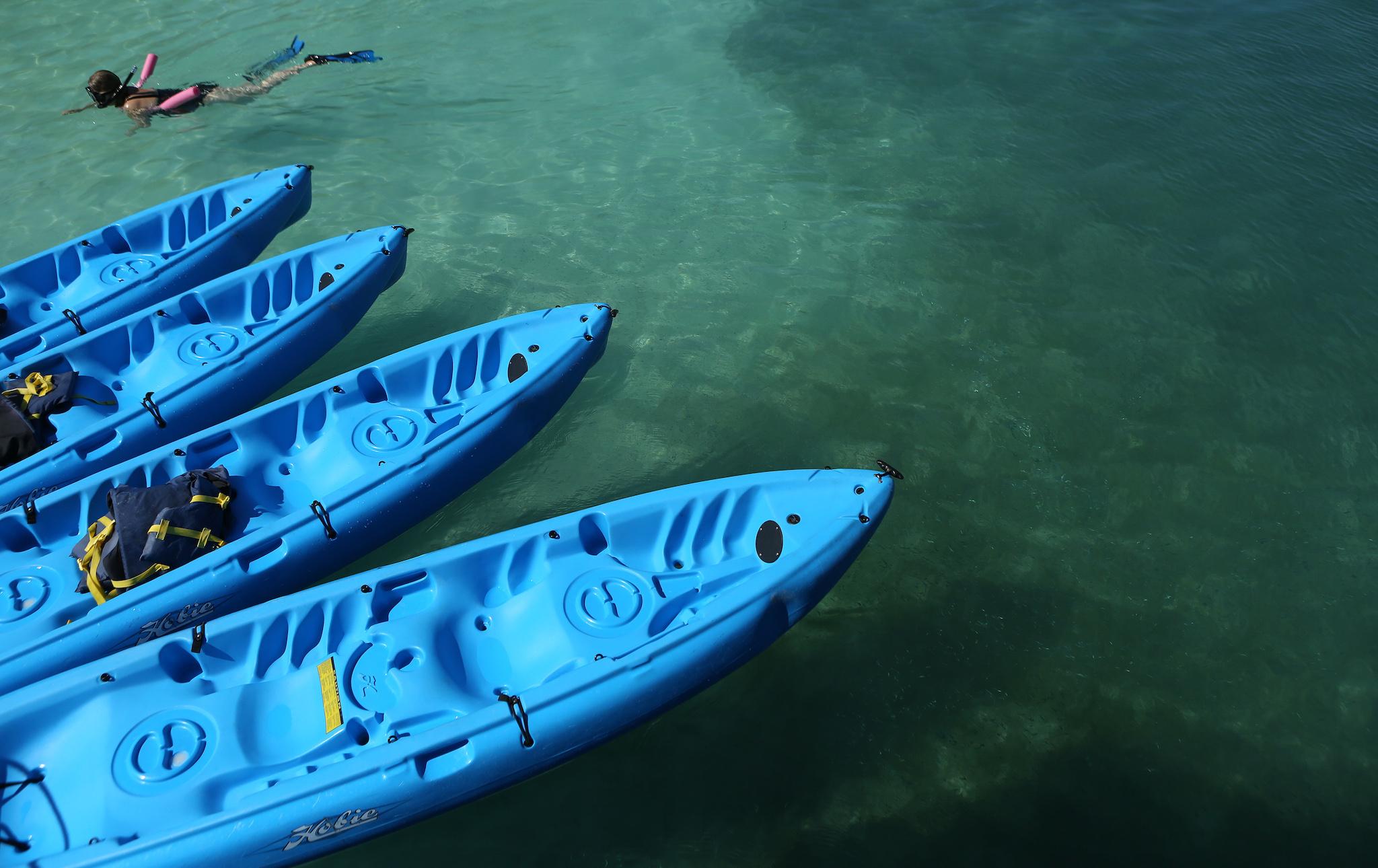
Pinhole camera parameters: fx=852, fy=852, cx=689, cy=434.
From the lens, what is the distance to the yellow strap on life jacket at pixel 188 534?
4.76m

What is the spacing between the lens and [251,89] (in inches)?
396

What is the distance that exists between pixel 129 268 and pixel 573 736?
227 inches

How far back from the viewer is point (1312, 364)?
278 inches

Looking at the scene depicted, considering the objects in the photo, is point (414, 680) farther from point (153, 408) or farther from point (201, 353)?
point (201, 353)

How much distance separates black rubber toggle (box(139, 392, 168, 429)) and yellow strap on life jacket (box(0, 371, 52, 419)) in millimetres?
705

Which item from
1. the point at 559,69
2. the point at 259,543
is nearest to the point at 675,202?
the point at 559,69

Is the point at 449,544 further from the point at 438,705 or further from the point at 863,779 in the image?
the point at 863,779

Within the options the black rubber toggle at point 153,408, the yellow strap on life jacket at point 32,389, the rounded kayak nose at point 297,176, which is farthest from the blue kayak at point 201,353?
the rounded kayak nose at point 297,176

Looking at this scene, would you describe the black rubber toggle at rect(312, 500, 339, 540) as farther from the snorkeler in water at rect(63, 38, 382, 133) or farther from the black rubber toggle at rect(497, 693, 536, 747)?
the snorkeler in water at rect(63, 38, 382, 133)

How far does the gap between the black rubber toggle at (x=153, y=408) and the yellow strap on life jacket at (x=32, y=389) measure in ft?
2.31

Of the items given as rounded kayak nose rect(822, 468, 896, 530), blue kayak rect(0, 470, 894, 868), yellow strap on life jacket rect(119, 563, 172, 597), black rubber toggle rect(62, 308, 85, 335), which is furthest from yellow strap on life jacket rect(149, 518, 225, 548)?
rounded kayak nose rect(822, 468, 896, 530)

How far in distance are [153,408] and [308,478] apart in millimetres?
1210

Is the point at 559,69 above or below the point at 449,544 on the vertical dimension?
above

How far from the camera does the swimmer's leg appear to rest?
390 inches
